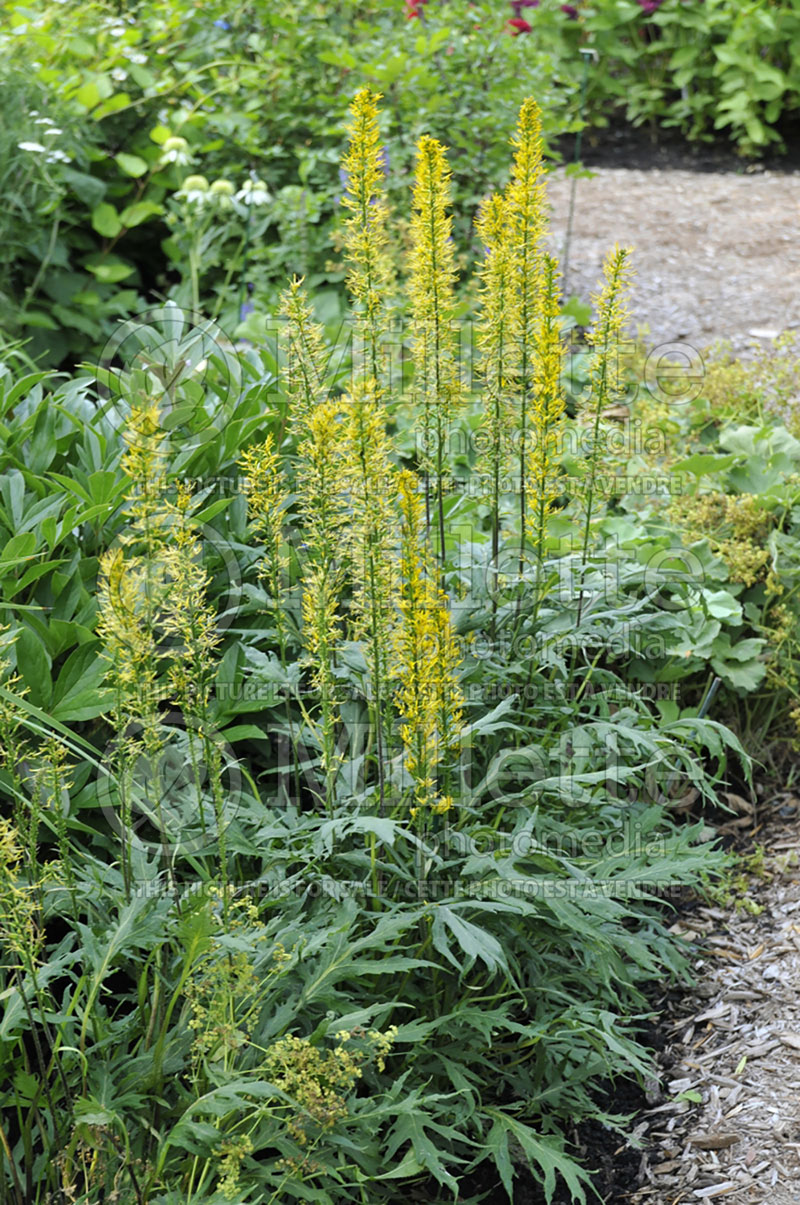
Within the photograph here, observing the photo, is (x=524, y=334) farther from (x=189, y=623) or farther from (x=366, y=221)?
(x=189, y=623)

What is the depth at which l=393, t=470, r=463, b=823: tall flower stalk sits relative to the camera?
1738 millimetres

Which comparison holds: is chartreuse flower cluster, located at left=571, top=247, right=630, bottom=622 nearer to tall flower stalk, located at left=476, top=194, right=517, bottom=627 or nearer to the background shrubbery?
tall flower stalk, located at left=476, top=194, right=517, bottom=627

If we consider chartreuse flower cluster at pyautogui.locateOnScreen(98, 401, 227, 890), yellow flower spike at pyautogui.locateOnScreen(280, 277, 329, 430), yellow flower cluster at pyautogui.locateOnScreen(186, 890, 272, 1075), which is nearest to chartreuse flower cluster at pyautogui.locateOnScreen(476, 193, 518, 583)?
yellow flower spike at pyautogui.locateOnScreen(280, 277, 329, 430)

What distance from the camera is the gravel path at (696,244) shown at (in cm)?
562

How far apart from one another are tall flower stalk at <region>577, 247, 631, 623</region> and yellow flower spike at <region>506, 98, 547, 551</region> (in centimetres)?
11

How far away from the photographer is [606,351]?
2.15 meters

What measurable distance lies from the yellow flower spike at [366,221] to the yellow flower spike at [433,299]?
0.07m

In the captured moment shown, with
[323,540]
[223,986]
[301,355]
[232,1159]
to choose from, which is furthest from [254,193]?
[232,1159]

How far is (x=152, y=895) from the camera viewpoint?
75.5 inches

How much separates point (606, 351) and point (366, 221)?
0.48 m

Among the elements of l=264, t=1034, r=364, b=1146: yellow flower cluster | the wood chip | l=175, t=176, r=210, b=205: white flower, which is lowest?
the wood chip

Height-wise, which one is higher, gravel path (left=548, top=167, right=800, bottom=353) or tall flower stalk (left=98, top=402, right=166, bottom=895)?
tall flower stalk (left=98, top=402, right=166, bottom=895)

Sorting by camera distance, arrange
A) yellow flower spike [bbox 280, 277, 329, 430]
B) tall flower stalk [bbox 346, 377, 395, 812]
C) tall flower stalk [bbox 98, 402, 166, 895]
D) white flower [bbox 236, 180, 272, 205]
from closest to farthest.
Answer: tall flower stalk [bbox 98, 402, 166, 895] → tall flower stalk [bbox 346, 377, 395, 812] → yellow flower spike [bbox 280, 277, 329, 430] → white flower [bbox 236, 180, 272, 205]

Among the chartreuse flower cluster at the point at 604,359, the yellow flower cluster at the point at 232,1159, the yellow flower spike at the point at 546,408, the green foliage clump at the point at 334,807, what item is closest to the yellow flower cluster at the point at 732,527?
the green foliage clump at the point at 334,807
